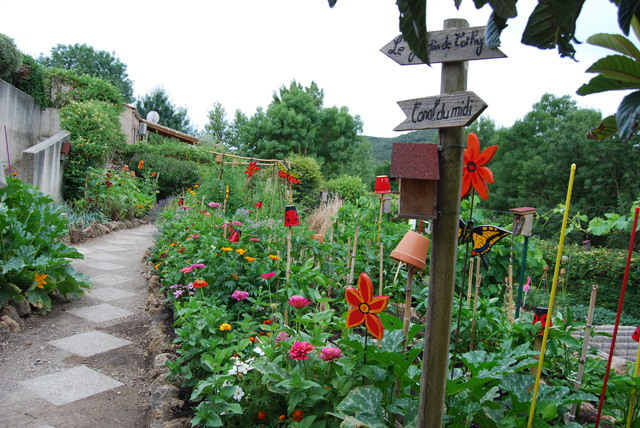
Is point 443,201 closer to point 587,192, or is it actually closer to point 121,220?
point 121,220

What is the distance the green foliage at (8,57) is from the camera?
19.7ft

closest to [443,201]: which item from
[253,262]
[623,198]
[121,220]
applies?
[253,262]

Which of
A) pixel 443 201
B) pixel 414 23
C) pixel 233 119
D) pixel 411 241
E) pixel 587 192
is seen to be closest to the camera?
pixel 414 23

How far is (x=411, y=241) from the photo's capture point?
1287 millimetres

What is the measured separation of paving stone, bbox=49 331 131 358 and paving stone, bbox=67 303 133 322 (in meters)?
0.28

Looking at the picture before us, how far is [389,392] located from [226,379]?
64 centimetres

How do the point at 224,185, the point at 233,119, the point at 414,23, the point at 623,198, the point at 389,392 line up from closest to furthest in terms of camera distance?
1. the point at 414,23
2. the point at 389,392
3. the point at 224,185
4. the point at 623,198
5. the point at 233,119

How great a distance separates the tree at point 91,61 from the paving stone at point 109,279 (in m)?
33.9

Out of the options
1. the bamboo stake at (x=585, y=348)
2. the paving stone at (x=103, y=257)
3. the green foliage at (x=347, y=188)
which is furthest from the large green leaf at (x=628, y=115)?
the green foliage at (x=347, y=188)

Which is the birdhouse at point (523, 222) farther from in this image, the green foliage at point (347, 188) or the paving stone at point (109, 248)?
the green foliage at point (347, 188)

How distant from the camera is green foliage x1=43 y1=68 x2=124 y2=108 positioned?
8.14 m

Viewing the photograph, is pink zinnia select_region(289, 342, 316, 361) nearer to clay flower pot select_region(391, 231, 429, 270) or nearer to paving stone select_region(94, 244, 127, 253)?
clay flower pot select_region(391, 231, 429, 270)

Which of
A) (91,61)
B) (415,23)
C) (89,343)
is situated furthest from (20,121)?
(91,61)

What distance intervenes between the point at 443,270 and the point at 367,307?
11.6 inches
